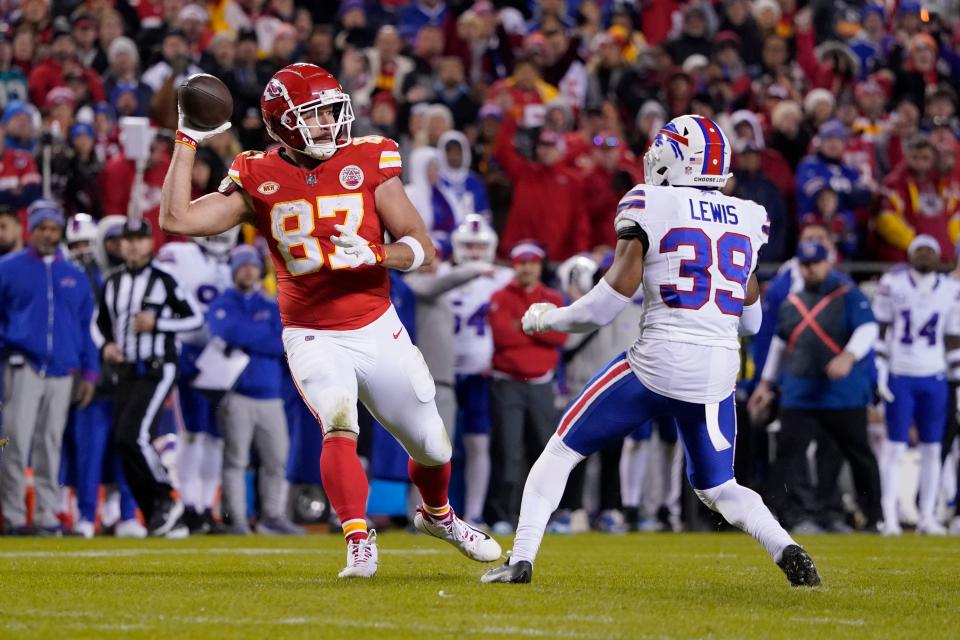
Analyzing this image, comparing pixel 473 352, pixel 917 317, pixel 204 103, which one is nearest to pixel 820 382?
pixel 917 317

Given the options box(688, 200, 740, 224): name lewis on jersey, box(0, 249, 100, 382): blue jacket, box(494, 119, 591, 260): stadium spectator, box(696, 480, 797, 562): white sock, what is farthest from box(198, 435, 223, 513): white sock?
box(688, 200, 740, 224): name lewis on jersey

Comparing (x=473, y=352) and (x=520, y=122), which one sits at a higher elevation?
(x=520, y=122)

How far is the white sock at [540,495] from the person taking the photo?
6277mm

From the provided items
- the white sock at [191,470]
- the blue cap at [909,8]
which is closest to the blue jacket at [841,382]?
the white sock at [191,470]

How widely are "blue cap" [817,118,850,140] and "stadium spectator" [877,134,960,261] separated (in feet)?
1.98

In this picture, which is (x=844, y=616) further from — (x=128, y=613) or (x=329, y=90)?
(x=329, y=90)

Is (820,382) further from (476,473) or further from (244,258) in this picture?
(244,258)

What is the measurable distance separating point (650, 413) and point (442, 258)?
22.4ft

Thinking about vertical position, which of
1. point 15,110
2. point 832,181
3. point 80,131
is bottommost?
point 832,181

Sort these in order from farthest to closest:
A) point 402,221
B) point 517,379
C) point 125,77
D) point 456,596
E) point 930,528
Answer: point 125,77, point 930,528, point 517,379, point 402,221, point 456,596

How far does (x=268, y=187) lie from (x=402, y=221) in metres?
0.55

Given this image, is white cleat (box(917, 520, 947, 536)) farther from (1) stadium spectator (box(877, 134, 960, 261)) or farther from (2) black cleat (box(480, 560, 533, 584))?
(2) black cleat (box(480, 560, 533, 584))

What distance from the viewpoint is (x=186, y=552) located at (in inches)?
352

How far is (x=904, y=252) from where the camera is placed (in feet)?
47.1
